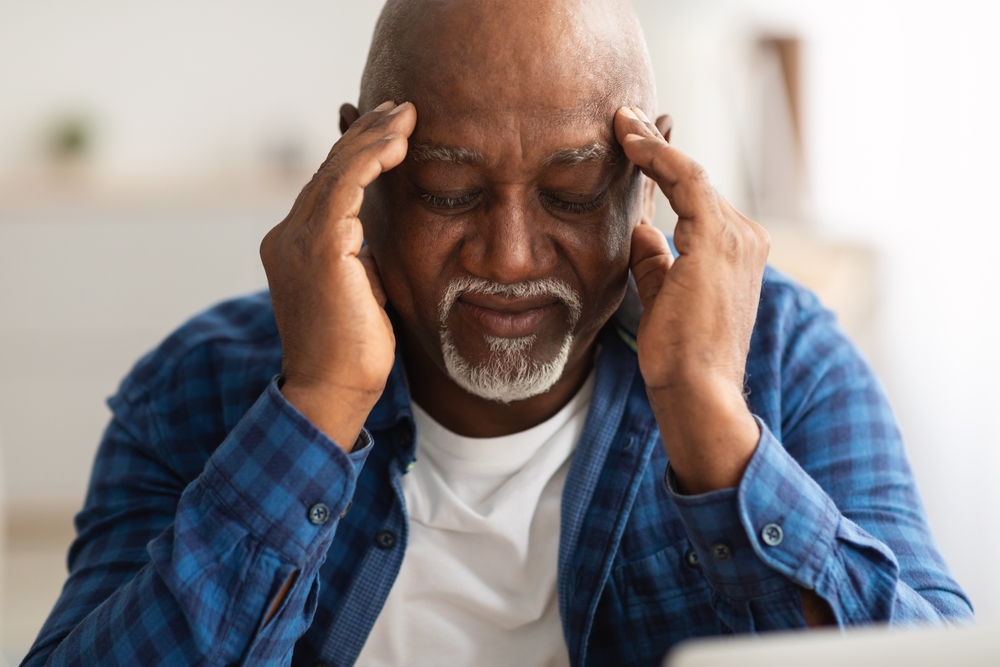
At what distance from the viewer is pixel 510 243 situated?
46.4 inches

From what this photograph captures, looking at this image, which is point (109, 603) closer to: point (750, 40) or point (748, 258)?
point (748, 258)

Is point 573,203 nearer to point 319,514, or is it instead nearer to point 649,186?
point 649,186

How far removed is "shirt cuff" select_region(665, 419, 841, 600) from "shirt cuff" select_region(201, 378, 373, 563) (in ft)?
1.24

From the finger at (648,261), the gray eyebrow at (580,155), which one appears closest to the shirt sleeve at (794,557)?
the finger at (648,261)

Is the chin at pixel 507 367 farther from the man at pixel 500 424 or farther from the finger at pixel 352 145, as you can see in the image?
the finger at pixel 352 145

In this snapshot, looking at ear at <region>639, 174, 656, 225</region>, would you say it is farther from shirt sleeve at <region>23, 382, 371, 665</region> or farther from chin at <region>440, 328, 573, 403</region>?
shirt sleeve at <region>23, 382, 371, 665</region>

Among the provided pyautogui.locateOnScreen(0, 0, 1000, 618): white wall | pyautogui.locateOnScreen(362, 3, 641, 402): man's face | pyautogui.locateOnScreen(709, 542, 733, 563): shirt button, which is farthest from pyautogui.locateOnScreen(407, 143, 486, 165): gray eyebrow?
pyautogui.locateOnScreen(0, 0, 1000, 618): white wall

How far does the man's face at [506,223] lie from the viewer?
117cm

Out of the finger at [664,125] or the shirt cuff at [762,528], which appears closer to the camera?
the shirt cuff at [762,528]

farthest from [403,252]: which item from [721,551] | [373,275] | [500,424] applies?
[721,551]

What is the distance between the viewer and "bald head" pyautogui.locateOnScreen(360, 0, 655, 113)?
3.83ft

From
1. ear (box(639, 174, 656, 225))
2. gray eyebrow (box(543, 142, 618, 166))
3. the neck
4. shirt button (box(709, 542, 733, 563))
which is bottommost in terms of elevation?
shirt button (box(709, 542, 733, 563))

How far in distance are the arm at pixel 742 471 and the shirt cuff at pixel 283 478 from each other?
0.37 metres

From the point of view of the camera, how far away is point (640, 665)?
1.29m
